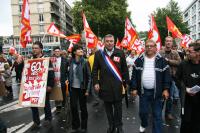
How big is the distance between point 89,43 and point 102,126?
7982mm

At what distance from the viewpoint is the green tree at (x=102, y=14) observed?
59.1 meters

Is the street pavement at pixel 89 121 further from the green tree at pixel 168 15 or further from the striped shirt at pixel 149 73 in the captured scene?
the green tree at pixel 168 15

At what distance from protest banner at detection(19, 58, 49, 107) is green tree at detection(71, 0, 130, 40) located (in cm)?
5061

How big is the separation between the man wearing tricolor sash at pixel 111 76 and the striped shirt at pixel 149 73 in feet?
1.50

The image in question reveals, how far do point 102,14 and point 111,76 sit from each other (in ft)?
178

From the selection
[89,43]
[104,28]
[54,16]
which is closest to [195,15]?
[54,16]

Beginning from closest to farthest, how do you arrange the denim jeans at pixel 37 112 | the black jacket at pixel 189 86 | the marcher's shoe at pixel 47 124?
1. the black jacket at pixel 189 86
2. the denim jeans at pixel 37 112
3. the marcher's shoe at pixel 47 124

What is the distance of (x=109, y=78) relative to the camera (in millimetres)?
6543

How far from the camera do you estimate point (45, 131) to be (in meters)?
7.47

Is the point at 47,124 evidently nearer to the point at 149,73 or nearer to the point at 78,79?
the point at 78,79

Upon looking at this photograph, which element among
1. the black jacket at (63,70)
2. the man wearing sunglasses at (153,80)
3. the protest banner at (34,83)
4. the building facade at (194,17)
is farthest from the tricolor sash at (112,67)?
the building facade at (194,17)

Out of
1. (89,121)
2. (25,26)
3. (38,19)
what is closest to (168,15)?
(38,19)

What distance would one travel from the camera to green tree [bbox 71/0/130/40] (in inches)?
2327

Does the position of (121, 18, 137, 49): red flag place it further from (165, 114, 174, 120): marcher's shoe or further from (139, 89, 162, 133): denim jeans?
(139, 89, 162, 133): denim jeans
